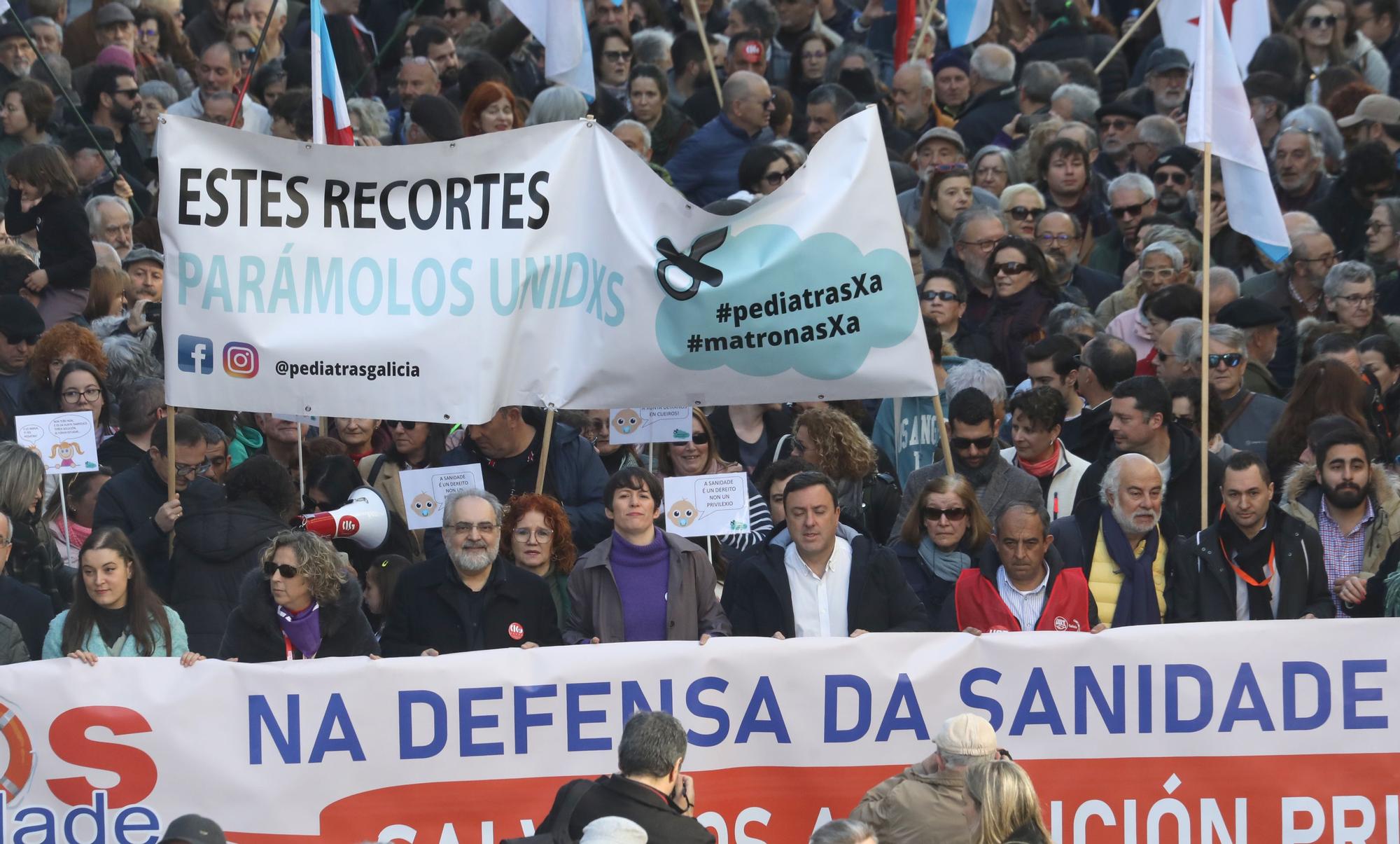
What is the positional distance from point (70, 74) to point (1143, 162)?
738 cm

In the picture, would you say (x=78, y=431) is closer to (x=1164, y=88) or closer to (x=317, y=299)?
(x=317, y=299)

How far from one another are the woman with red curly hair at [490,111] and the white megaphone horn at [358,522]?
3.96 meters

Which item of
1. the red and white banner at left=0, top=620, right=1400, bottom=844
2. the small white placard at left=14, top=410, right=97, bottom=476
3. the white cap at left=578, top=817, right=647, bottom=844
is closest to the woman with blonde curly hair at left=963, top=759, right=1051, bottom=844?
the white cap at left=578, top=817, right=647, bottom=844

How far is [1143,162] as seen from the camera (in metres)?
14.6

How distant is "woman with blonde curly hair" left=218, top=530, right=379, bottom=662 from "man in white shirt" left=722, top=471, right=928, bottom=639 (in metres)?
1.50

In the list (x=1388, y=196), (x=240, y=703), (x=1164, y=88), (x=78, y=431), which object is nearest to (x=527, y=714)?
(x=240, y=703)

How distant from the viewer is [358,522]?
9977 millimetres

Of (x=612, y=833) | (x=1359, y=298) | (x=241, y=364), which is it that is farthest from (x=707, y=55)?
(x=612, y=833)

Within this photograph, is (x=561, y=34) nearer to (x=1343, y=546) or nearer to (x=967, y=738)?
(x=1343, y=546)

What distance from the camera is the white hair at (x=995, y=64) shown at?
51.8 ft

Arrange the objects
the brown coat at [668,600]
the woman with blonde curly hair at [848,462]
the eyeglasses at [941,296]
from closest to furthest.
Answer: the brown coat at [668,600]
the woman with blonde curly hair at [848,462]
the eyeglasses at [941,296]

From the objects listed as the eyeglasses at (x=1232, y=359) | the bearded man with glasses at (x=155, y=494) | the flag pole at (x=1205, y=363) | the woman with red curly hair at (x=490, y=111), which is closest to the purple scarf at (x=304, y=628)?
the bearded man with glasses at (x=155, y=494)

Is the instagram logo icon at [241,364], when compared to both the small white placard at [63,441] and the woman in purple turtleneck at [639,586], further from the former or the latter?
the woman in purple turtleneck at [639,586]

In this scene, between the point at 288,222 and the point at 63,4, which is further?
the point at 63,4
